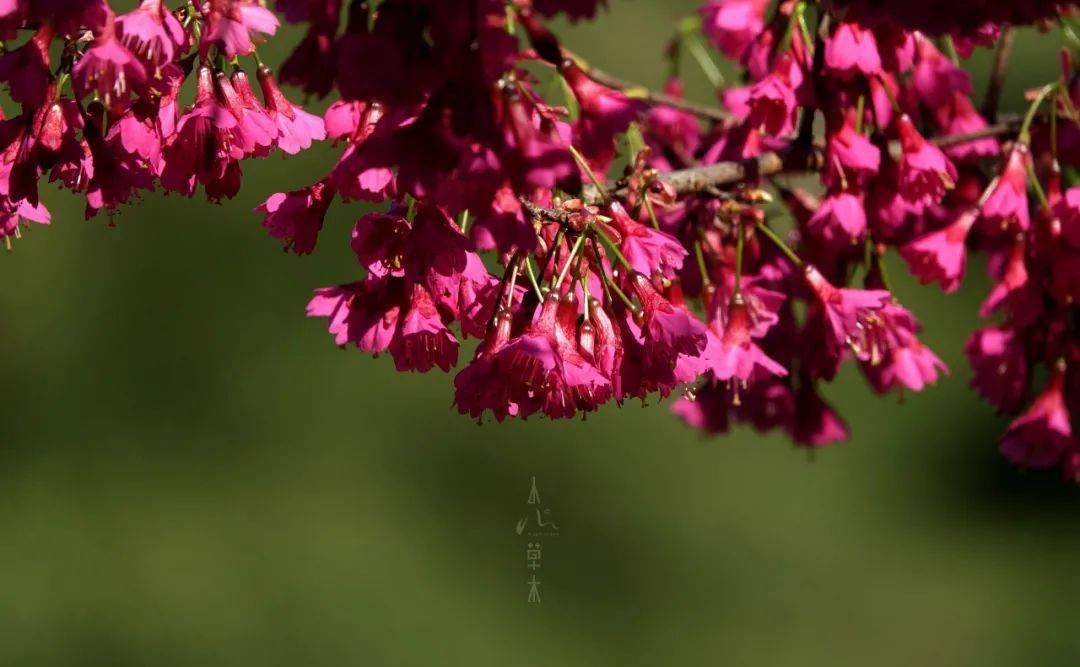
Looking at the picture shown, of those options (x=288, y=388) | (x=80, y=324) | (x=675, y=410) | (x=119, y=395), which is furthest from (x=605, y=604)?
(x=675, y=410)

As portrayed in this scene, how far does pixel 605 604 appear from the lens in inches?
151

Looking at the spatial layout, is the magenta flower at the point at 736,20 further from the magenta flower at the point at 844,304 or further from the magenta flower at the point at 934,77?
the magenta flower at the point at 844,304

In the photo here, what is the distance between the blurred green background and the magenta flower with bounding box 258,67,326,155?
2842 millimetres

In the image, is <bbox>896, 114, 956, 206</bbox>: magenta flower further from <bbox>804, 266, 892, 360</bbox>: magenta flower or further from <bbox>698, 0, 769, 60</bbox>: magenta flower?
<bbox>698, 0, 769, 60</bbox>: magenta flower

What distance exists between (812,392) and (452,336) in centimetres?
66

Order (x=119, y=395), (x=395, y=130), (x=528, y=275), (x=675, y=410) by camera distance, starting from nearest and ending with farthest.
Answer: (x=395, y=130)
(x=528, y=275)
(x=675, y=410)
(x=119, y=395)

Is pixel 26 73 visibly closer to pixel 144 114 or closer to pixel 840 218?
pixel 144 114

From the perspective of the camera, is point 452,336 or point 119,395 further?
point 119,395

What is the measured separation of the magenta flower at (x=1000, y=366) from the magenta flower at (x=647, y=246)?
0.61 meters

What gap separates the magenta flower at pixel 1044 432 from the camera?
57.4 inches

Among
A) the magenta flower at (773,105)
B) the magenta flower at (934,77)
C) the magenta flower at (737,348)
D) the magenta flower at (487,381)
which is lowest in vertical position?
the magenta flower at (487,381)

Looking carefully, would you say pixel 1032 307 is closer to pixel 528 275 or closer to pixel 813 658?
pixel 528 275

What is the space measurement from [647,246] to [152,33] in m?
0.40

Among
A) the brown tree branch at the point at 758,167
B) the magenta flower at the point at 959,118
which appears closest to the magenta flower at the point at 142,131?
the brown tree branch at the point at 758,167
